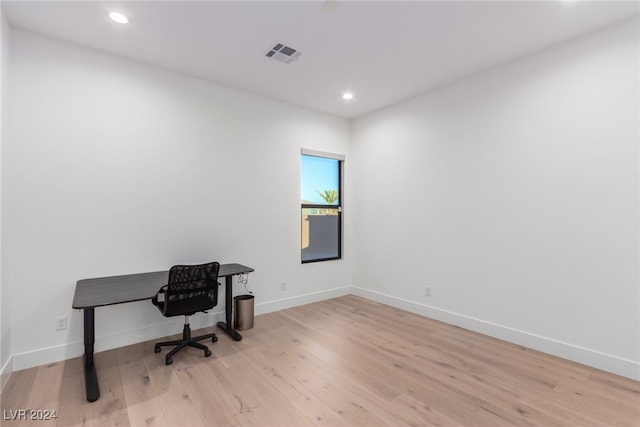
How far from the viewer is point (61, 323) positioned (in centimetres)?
293

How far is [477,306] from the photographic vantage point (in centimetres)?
366

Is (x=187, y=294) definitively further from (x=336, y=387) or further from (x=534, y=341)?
(x=534, y=341)

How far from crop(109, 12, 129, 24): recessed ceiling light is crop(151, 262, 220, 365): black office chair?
7.23 ft

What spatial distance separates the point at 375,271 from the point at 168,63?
3994 millimetres

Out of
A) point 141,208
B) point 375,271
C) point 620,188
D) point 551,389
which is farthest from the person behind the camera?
point 375,271

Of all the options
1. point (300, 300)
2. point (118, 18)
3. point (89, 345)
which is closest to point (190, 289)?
point (89, 345)

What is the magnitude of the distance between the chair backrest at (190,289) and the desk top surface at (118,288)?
160 mm

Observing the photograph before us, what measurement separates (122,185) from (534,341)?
4.62 meters

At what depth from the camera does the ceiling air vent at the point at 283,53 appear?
309 cm

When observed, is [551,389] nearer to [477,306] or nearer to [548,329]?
[548,329]

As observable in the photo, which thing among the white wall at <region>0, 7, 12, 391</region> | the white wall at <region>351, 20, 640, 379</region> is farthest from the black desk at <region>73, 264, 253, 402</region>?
the white wall at <region>351, 20, 640, 379</region>

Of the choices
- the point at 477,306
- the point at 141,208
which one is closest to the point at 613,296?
the point at 477,306

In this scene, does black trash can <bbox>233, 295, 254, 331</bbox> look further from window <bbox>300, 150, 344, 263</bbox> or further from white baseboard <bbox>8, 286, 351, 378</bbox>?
window <bbox>300, 150, 344, 263</bbox>

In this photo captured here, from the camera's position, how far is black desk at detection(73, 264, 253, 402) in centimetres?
239
